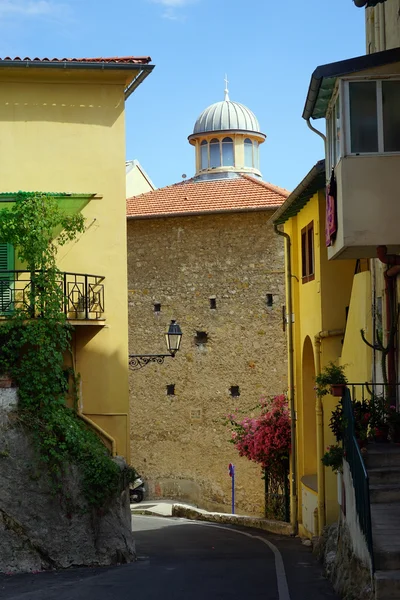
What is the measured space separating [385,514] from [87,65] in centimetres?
1131

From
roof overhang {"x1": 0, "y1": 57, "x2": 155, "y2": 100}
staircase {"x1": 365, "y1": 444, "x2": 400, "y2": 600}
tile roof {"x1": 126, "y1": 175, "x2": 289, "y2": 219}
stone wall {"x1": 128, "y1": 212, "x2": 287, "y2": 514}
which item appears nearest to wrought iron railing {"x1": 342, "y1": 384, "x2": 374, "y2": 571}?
staircase {"x1": 365, "y1": 444, "x2": 400, "y2": 600}

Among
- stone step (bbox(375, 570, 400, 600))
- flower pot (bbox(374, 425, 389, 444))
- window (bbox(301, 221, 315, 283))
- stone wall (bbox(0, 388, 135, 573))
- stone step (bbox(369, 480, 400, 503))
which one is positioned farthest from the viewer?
window (bbox(301, 221, 315, 283))

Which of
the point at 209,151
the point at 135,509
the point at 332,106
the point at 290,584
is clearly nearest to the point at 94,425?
the point at 290,584

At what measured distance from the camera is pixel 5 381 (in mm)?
17281

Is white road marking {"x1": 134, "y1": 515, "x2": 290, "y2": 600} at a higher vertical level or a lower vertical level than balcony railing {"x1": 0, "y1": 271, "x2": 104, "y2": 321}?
lower

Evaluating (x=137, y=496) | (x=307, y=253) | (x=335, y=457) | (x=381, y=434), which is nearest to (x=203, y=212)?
(x=137, y=496)

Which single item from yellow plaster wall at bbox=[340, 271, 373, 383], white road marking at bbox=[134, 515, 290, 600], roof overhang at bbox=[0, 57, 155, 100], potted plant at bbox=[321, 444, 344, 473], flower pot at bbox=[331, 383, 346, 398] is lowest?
white road marking at bbox=[134, 515, 290, 600]

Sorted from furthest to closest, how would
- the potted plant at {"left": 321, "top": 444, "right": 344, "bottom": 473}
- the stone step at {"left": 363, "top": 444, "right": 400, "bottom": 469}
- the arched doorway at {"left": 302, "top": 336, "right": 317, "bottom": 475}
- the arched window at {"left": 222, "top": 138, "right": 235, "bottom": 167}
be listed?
1. the arched window at {"left": 222, "top": 138, "right": 235, "bottom": 167}
2. the arched doorway at {"left": 302, "top": 336, "right": 317, "bottom": 475}
3. the potted plant at {"left": 321, "top": 444, "right": 344, "bottom": 473}
4. the stone step at {"left": 363, "top": 444, "right": 400, "bottom": 469}

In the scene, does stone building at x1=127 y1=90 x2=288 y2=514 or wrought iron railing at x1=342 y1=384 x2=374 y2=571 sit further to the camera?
stone building at x1=127 y1=90 x2=288 y2=514

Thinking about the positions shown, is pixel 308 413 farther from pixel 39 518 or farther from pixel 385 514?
pixel 385 514

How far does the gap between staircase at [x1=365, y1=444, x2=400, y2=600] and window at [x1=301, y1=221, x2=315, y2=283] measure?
30.3ft

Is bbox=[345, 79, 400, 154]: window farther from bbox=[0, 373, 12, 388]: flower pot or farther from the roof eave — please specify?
the roof eave

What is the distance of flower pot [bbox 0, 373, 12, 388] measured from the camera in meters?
17.2

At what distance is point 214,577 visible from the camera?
14914 mm
